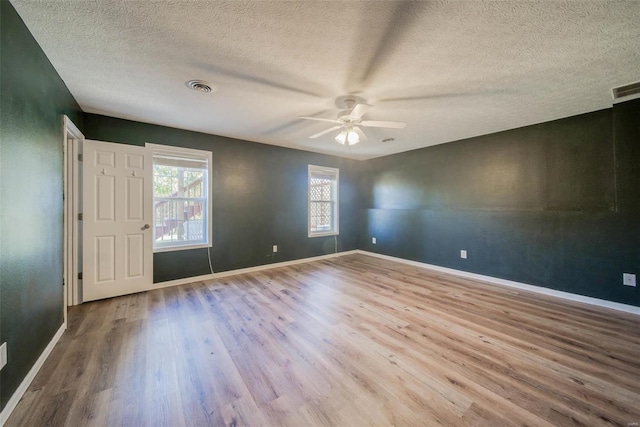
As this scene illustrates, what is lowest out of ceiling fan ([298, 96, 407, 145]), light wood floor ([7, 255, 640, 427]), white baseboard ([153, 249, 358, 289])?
light wood floor ([7, 255, 640, 427])

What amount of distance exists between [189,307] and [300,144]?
3.30 m

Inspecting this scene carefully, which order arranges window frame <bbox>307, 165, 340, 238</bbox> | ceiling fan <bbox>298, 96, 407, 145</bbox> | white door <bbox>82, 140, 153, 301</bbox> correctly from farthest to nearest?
window frame <bbox>307, 165, 340, 238</bbox> < white door <bbox>82, 140, 153, 301</bbox> < ceiling fan <bbox>298, 96, 407, 145</bbox>

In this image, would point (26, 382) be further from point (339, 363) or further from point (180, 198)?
point (180, 198)

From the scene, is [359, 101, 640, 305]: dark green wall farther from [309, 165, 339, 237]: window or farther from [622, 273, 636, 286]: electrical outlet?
[309, 165, 339, 237]: window

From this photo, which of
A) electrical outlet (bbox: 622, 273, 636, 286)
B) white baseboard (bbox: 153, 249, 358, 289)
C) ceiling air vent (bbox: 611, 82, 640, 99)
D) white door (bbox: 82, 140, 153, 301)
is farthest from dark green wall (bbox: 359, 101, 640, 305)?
white door (bbox: 82, 140, 153, 301)

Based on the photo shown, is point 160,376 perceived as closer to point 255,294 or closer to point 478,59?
point 255,294

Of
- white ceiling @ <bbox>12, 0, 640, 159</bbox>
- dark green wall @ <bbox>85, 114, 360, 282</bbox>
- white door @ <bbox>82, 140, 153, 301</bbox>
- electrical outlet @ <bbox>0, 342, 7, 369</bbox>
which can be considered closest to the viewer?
electrical outlet @ <bbox>0, 342, 7, 369</bbox>

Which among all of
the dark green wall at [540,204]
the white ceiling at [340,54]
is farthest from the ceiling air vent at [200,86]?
the dark green wall at [540,204]

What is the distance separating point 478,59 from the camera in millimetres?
1917

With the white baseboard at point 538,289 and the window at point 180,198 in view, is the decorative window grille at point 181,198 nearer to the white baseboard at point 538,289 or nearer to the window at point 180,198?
the window at point 180,198

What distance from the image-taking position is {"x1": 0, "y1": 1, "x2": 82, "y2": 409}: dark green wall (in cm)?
140

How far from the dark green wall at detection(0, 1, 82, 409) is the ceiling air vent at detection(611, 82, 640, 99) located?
497cm

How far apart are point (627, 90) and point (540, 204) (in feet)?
5.01

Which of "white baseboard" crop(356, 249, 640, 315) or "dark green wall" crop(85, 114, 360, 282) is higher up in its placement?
"dark green wall" crop(85, 114, 360, 282)
